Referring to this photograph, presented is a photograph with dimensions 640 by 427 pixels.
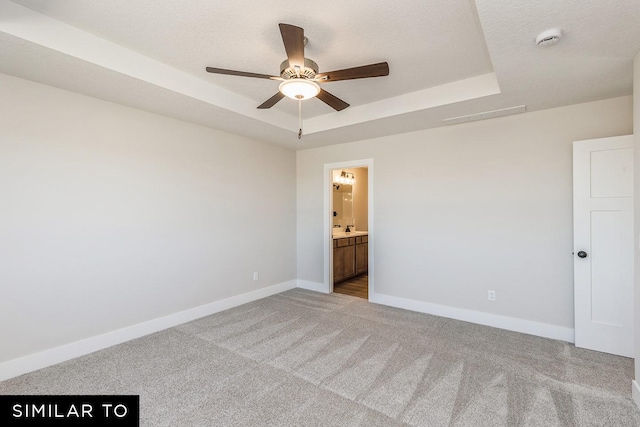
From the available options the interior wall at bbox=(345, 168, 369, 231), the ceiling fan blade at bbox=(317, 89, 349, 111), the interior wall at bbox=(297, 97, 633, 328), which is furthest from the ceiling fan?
the interior wall at bbox=(345, 168, 369, 231)

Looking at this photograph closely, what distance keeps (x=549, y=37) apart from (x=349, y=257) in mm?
4443

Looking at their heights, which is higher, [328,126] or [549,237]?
[328,126]

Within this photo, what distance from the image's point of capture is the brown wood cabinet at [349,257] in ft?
17.5

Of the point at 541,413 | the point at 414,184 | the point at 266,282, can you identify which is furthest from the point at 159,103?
the point at 541,413

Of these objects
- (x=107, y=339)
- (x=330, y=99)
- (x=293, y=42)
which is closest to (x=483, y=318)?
(x=330, y=99)

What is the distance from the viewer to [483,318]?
138 inches

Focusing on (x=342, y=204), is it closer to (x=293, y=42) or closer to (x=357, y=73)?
(x=357, y=73)

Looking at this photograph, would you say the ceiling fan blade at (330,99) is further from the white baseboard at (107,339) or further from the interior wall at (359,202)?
the interior wall at (359,202)

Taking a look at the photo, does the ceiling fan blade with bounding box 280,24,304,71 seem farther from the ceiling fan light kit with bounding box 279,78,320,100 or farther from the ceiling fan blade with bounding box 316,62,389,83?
the ceiling fan blade with bounding box 316,62,389,83

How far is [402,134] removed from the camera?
4113 mm

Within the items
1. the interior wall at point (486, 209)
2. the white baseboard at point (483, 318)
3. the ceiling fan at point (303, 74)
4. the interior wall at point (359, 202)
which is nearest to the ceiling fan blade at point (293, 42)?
the ceiling fan at point (303, 74)

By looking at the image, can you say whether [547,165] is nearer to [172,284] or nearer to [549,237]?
[549,237]

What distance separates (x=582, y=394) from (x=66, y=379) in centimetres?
393

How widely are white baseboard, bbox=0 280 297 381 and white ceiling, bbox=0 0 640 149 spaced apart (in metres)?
2.32
